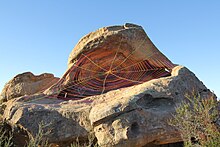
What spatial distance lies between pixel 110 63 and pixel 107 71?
0.28m

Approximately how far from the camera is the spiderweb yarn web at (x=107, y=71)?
8462mm

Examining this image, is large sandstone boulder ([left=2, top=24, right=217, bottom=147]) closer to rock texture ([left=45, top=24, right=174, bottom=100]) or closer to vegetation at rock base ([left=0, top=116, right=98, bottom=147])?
rock texture ([left=45, top=24, right=174, bottom=100])

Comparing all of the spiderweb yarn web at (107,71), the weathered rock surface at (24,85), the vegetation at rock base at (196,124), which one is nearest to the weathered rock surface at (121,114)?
the vegetation at rock base at (196,124)

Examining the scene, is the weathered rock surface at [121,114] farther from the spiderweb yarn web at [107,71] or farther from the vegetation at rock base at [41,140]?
the spiderweb yarn web at [107,71]

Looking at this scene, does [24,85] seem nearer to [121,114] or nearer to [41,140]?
[41,140]

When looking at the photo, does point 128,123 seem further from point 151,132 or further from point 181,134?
point 181,134

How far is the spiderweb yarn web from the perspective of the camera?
27.8ft

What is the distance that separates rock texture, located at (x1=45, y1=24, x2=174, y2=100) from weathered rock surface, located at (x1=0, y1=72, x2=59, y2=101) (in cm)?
135

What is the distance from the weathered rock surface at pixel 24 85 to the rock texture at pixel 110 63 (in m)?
1.35

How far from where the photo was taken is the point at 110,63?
907 cm

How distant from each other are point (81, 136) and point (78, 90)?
2.54 metres

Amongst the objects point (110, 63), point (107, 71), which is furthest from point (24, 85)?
point (110, 63)

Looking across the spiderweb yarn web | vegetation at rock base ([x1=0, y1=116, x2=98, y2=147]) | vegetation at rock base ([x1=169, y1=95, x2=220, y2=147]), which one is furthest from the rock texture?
vegetation at rock base ([x1=169, y1=95, x2=220, y2=147])

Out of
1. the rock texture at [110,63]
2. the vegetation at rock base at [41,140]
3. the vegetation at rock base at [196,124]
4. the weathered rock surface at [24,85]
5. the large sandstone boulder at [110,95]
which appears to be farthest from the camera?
the weathered rock surface at [24,85]
